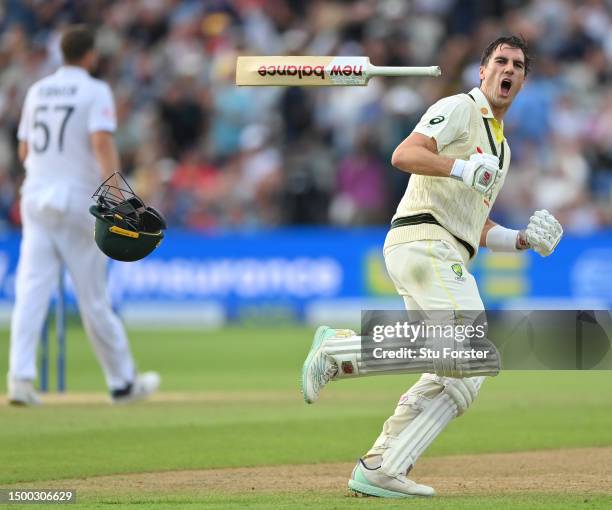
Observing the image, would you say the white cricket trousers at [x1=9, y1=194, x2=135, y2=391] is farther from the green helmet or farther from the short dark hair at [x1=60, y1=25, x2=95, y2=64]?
the green helmet

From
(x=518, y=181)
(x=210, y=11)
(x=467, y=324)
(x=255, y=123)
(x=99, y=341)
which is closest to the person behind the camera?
(x=467, y=324)

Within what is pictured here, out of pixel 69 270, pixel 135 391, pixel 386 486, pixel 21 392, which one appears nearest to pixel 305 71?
pixel 386 486

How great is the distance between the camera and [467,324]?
238 inches

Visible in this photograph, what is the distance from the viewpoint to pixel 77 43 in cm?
1009

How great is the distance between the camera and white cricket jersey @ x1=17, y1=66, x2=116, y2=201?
9992mm

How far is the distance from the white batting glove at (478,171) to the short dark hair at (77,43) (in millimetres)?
4909

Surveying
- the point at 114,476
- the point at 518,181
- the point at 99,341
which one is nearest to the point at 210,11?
the point at 518,181

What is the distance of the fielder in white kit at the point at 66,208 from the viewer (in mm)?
9875

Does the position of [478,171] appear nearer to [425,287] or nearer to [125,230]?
[425,287]

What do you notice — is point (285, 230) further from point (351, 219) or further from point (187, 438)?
point (187, 438)

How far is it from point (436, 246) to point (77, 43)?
15.5 feet

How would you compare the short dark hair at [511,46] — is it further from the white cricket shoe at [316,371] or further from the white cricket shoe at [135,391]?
the white cricket shoe at [135,391]

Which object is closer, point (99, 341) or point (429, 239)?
point (429, 239)

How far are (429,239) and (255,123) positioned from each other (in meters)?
13.9
